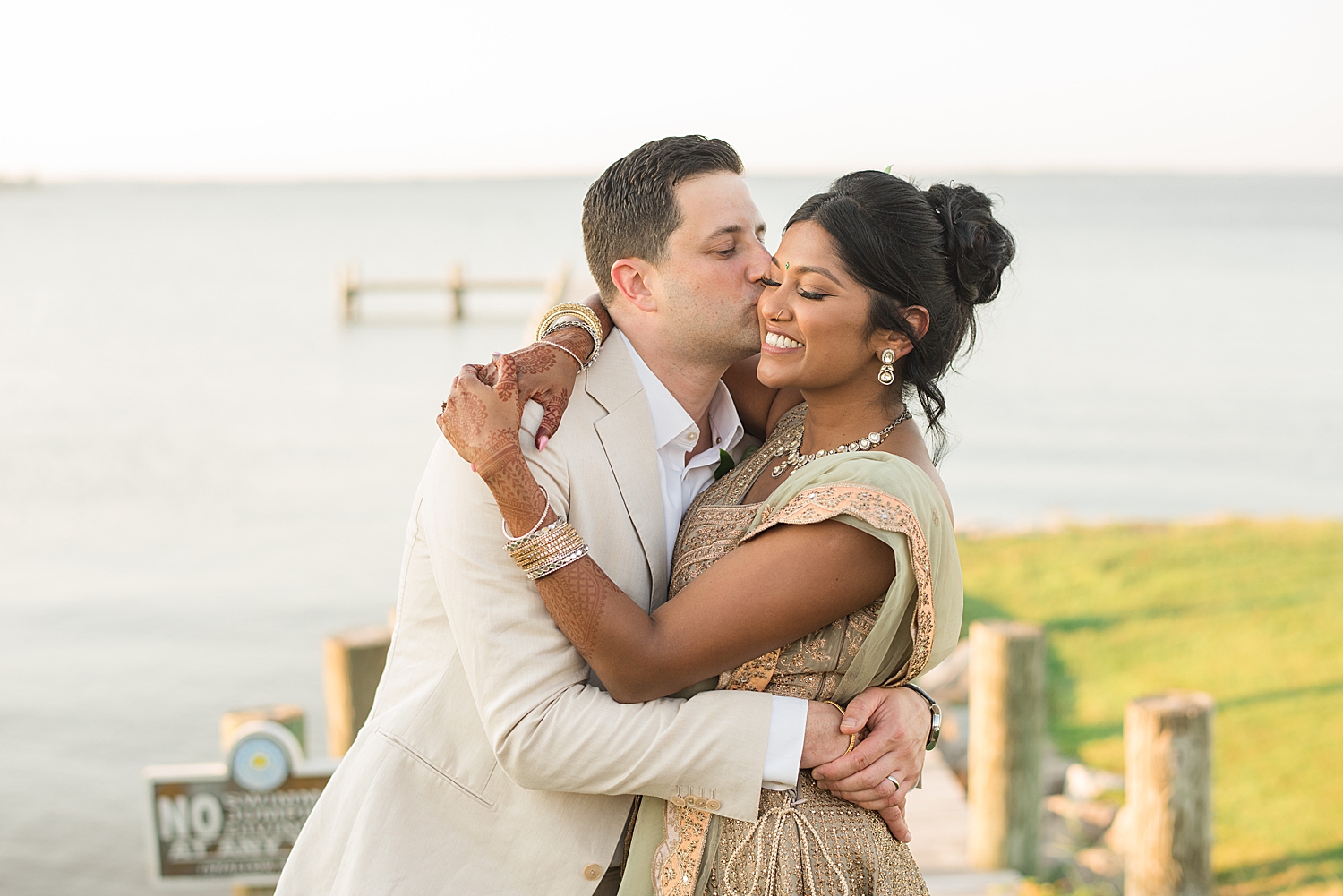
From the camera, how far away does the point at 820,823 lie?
7.03 feet

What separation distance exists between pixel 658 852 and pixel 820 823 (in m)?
0.33

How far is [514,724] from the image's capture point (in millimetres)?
2107

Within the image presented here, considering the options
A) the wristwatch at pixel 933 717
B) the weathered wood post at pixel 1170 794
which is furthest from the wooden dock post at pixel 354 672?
the weathered wood post at pixel 1170 794

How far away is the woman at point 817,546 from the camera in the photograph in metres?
2.05

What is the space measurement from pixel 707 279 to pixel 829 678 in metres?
0.96

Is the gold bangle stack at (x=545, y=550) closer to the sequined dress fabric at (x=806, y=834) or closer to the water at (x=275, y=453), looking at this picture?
the sequined dress fabric at (x=806, y=834)

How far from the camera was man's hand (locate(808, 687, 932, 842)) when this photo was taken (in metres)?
2.13

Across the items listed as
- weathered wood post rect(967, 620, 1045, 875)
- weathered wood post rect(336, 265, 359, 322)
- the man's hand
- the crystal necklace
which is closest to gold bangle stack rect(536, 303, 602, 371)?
the crystal necklace

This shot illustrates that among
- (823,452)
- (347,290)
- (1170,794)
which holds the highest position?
(347,290)

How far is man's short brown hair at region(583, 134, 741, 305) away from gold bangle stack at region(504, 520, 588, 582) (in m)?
0.86

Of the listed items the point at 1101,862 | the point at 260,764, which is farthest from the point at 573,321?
the point at 1101,862

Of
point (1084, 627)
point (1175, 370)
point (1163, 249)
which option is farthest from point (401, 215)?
point (1084, 627)

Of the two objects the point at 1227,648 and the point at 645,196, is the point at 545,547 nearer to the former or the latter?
the point at 645,196

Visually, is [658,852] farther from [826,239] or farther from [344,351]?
[344,351]
